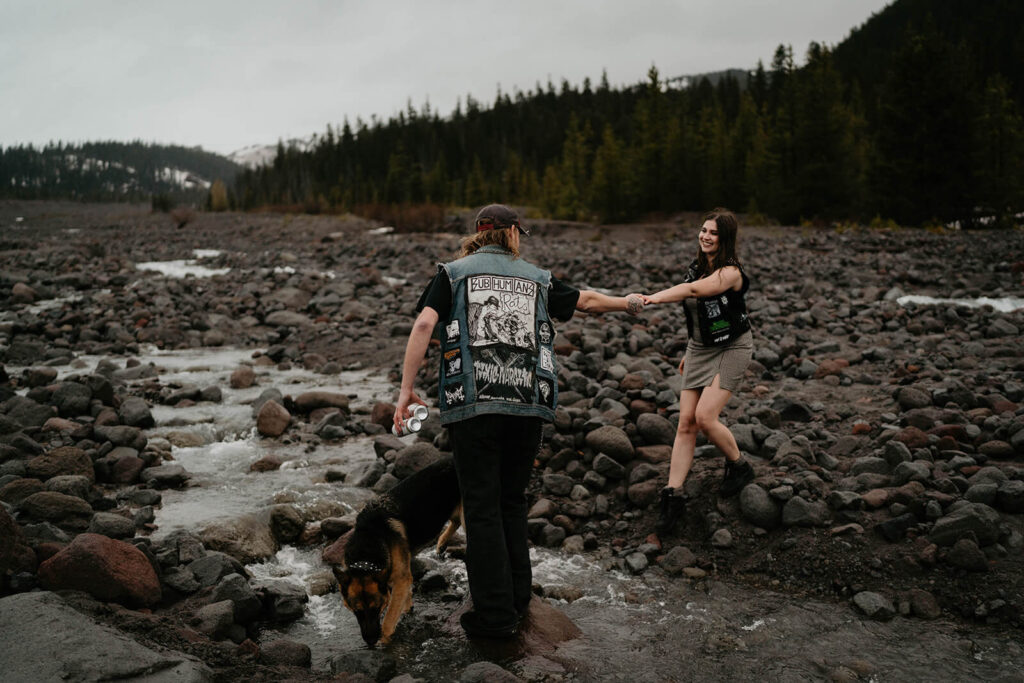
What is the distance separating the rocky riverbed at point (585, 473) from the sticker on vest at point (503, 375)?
1324 mm

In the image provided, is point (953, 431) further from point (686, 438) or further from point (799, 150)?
point (799, 150)

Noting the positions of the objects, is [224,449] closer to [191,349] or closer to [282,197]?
[191,349]

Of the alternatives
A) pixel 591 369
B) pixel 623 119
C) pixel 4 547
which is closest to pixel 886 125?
pixel 591 369

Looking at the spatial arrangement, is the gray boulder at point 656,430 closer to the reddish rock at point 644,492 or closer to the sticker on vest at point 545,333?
the reddish rock at point 644,492

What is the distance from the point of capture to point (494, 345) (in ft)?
11.4

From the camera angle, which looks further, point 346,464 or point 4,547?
point 346,464

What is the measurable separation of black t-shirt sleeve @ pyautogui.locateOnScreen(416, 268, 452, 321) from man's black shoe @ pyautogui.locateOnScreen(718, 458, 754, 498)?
2.76 m

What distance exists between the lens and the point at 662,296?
4598 mm

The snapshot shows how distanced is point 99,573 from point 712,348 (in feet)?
13.5

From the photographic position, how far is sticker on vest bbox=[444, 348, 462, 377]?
3463 mm

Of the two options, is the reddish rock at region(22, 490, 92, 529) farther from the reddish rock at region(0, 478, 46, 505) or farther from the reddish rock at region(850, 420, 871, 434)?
the reddish rock at region(850, 420, 871, 434)

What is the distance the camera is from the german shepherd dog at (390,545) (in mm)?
3660

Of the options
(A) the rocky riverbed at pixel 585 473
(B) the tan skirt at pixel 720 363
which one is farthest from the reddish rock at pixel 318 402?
(B) the tan skirt at pixel 720 363

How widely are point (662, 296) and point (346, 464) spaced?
3659 millimetres
